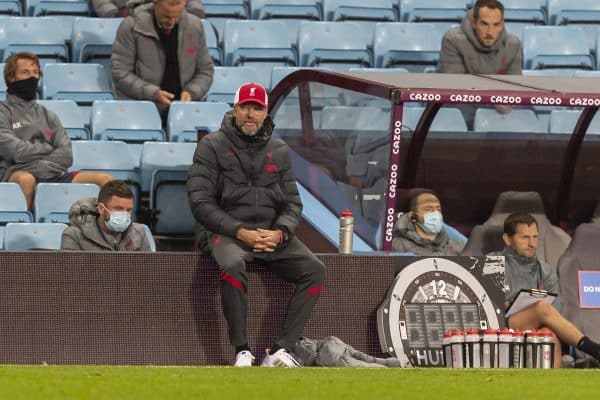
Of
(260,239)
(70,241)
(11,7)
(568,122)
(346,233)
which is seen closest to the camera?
(260,239)

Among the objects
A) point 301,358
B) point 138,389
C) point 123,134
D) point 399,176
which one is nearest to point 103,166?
point 123,134

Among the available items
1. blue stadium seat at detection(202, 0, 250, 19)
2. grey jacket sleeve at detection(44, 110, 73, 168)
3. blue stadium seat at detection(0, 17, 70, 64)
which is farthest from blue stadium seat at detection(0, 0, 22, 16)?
grey jacket sleeve at detection(44, 110, 73, 168)

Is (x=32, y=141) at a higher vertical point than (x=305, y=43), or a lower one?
lower

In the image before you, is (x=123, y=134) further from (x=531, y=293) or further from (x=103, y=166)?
(x=531, y=293)

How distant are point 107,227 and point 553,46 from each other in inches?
290

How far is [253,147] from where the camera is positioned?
40.3 ft

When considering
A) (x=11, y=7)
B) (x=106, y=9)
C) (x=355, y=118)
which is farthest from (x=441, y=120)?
(x=11, y=7)

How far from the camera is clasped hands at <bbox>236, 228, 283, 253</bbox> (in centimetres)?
1194

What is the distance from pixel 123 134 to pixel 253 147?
420 cm

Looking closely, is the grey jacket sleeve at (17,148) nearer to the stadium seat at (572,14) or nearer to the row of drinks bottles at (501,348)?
the row of drinks bottles at (501,348)

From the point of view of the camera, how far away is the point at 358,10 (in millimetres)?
18766

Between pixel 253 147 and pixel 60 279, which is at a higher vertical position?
pixel 253 147

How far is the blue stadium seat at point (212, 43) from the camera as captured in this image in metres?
17.9

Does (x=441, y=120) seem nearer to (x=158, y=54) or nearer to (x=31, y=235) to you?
(x=158, y=54)
